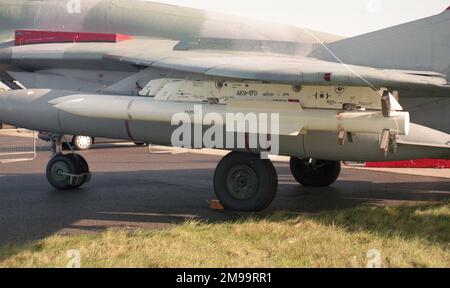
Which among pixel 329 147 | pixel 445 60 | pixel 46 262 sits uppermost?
pixel 445 60

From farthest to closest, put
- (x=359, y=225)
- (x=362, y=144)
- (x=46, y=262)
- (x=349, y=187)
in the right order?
(x=349, y=187) → (x=362, y=144) → (x=359, y=225) → (x=46, y=262)

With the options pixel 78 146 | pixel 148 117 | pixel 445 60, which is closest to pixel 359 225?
pixel 445 60

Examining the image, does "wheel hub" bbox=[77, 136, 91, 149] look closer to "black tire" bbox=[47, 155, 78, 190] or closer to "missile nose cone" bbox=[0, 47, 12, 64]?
"black tire" bbox=[47, 155, 78, 190]

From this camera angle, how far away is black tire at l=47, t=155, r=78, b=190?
Answer: 1097cm

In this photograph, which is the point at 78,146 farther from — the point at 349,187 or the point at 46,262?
the point at 46,262

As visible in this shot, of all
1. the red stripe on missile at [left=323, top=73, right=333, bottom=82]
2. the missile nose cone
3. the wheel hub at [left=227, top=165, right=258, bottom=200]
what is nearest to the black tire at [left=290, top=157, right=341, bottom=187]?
the wheel hub at [left=227, top=165, right=258, bottom=200]

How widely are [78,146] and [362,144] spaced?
14983 millimetres

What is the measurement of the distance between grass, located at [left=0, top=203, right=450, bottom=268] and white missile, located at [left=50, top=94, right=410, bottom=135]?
52.1 inches

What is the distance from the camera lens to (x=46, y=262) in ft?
18.6

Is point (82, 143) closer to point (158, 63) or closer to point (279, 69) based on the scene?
point (158, 63)

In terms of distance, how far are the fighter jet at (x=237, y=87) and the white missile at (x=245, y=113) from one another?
2 centimetres

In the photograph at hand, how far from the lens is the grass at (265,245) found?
570 cm

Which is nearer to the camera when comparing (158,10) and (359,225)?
(359,225)

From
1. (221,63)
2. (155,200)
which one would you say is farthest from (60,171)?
(221,63)
